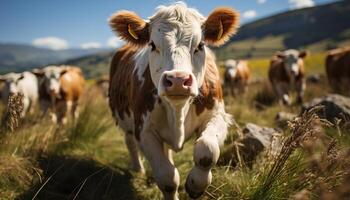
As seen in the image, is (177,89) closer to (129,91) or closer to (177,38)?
(177,38)

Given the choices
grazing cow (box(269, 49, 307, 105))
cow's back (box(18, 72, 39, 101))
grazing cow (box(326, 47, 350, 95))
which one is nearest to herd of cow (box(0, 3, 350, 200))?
cow's back (box(18, 72, 39, 101))

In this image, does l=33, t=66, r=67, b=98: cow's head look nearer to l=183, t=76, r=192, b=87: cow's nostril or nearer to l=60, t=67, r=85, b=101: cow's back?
l=60, t=67, r=85, b=101: cow's back

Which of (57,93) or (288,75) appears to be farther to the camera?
(288,75)

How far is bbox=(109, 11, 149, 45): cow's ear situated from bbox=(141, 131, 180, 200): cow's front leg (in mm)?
1096

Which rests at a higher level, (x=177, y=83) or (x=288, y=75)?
(x=177, y=83)

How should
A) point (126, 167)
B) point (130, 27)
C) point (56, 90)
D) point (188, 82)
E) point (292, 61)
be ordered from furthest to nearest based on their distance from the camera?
point (292, 61), point (56, 90), point (126, 167), point (130, 27), point (188, 82)

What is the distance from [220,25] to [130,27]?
3.29 ft

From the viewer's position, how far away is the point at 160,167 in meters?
3.81

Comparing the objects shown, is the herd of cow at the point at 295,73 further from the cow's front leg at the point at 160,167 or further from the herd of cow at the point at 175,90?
the cow's front leg at the point at 160,167

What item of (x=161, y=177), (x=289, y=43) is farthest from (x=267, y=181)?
(x=289, y=43)

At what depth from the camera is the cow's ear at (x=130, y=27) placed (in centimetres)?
431

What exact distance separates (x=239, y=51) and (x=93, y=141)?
561 feet

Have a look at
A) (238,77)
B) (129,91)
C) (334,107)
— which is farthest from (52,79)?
(238,77)

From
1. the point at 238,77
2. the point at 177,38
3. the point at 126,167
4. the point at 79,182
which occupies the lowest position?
the point at 126,167
